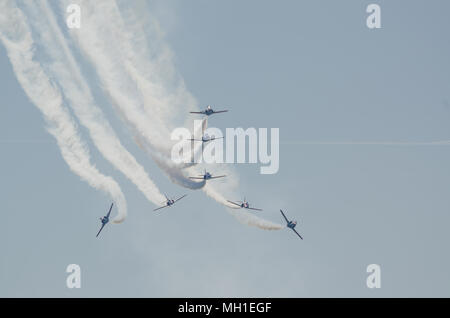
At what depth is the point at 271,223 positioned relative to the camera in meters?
80.4
